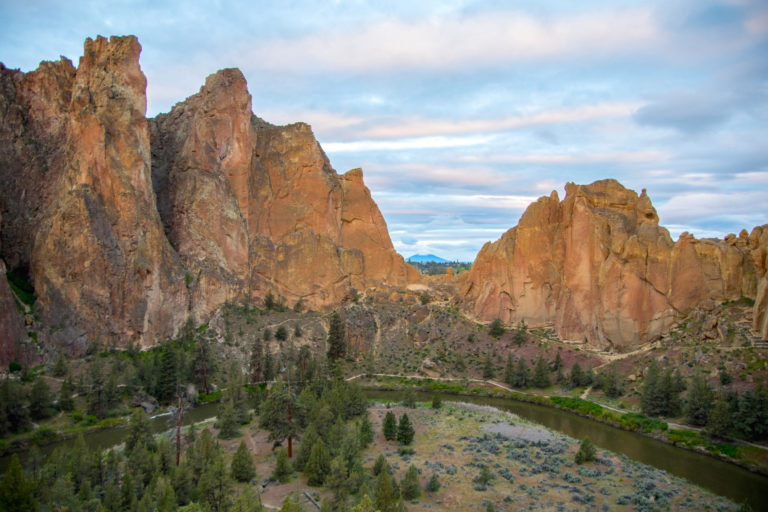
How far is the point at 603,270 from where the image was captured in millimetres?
59188

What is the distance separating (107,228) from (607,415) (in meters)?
51.3

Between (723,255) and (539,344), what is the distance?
21661mm

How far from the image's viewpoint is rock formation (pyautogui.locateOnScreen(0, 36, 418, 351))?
50.9 m

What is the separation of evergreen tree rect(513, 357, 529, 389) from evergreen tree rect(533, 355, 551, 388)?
97cm

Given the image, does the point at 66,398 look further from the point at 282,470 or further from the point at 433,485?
the point at 433,485

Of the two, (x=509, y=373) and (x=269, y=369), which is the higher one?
(x=509, y=373)

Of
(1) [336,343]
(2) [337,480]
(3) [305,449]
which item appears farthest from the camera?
(1) [336,343]

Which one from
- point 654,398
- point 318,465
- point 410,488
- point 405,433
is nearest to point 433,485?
point 410,488

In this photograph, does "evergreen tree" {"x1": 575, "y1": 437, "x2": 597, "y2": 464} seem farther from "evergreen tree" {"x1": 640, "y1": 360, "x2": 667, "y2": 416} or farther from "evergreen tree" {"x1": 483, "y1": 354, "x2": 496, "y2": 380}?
"evergreen tree" {"x1": 483, "y1": 354, "x2": 496, "y2": 380}

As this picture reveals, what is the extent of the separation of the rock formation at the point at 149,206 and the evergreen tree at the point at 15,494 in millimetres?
25606

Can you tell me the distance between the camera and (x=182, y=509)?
1992 centimetres

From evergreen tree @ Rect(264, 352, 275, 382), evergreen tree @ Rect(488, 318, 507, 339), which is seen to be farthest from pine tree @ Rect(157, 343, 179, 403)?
evergreen tree @ Rect(488, 318, 507, 339)

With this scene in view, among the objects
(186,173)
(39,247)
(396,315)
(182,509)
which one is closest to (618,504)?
(182,509)

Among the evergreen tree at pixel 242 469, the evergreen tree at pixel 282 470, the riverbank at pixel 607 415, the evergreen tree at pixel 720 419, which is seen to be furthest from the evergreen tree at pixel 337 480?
the evergreen tree at pixel 720 419
